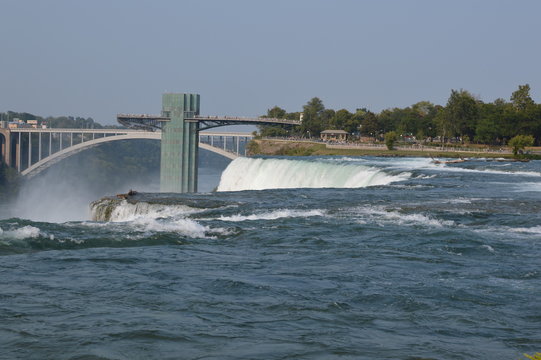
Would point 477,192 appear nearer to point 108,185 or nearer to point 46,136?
point 108,185

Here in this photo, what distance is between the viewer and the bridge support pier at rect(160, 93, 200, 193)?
5600 centimetres

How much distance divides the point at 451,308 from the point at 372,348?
2.65 m

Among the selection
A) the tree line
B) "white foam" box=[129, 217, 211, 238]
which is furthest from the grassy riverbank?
"white foam" box=[129, 217, 211, 238]

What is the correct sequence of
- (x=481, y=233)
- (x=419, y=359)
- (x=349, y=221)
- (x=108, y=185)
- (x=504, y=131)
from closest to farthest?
(x=419, y=359)
(x=481, y=233)
(x=349, y=221)
(x=504, y=131)
(x=108, y=185)

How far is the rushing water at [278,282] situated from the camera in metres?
11.3

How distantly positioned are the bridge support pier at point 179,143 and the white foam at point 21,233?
1389 inches

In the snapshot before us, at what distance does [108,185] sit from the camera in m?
111

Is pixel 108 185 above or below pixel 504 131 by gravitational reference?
below

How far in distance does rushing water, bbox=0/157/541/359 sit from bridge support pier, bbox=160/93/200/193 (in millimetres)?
29479

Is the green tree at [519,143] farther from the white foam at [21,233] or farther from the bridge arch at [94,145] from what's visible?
A: the white foam at [21,233]

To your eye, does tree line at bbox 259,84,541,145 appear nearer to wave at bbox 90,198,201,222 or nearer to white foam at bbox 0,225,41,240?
wave at bbox 90,198,201,222

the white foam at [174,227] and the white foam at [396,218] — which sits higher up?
the white foam at [396,218]

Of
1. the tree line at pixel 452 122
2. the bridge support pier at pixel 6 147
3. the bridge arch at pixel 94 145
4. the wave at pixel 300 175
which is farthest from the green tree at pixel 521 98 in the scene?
the bridge support pier at pixel 6 147

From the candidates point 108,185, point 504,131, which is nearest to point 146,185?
point 108,185
